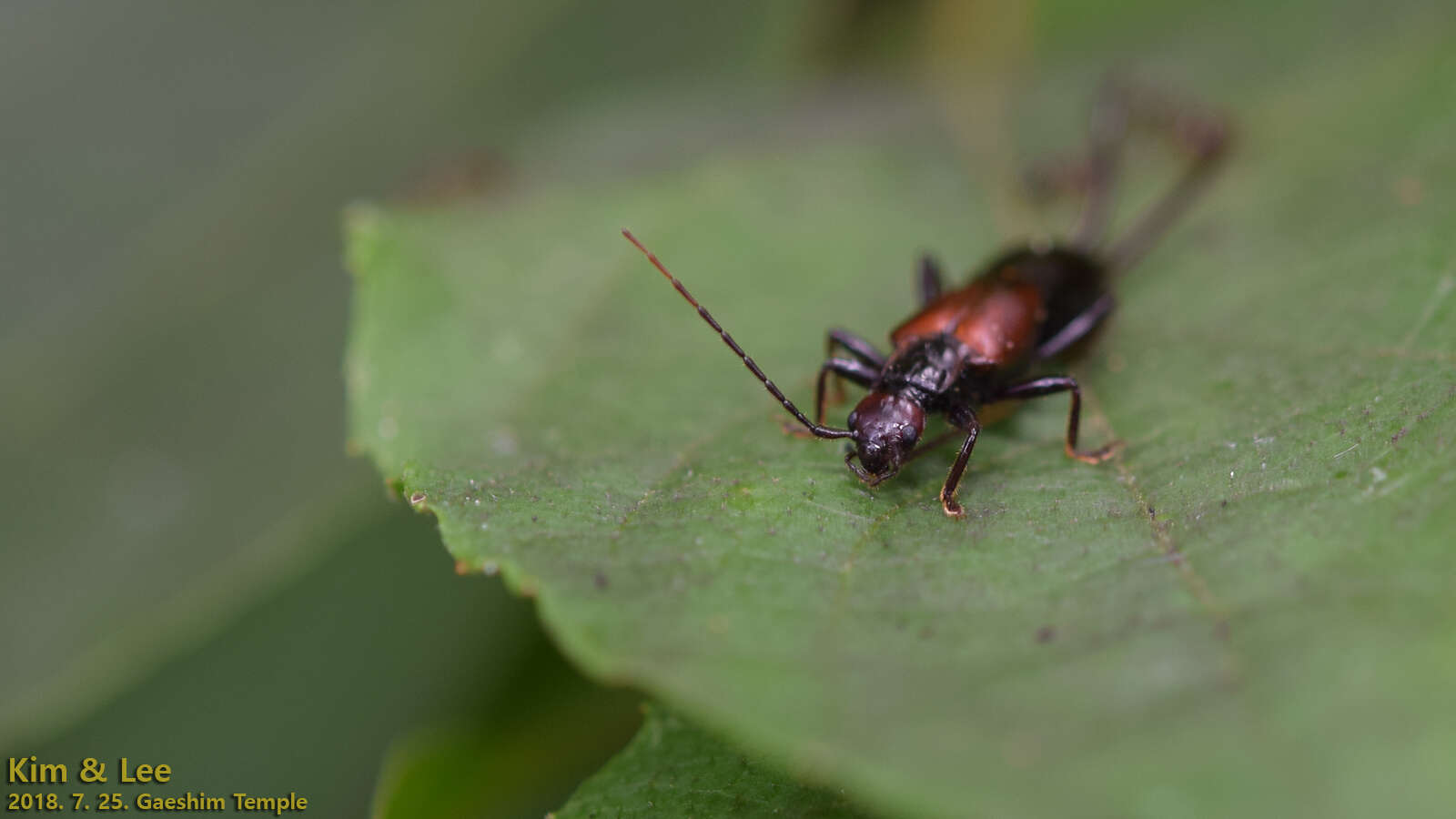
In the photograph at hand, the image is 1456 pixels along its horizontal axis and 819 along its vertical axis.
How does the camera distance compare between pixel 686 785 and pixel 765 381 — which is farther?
pixel 765 381

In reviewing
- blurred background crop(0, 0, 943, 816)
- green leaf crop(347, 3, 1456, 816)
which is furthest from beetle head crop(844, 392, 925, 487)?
blurred background crop(0, 0, 943, 816)

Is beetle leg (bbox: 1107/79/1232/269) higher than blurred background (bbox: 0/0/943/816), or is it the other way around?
blurred background (bbox: 0/0/943/816)

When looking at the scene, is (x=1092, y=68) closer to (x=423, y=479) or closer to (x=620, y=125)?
(x=620, y=125)

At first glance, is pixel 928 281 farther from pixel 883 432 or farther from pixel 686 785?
pixel 686 785

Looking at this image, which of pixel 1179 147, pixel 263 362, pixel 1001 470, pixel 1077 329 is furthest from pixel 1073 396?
pixel 263 362

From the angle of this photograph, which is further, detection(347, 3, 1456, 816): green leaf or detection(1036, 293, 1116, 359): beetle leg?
detection(1036, 293, 1116, 359): beetle leg

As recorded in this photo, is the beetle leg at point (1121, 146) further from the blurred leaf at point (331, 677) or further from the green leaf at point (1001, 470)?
the blurred leaf at point (331, 677)

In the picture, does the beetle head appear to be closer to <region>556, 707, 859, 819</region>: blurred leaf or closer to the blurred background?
<region>556, 707, 859, 819</region>: blurred leaf

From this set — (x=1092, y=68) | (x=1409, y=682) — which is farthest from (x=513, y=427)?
(x=1092, y=68)
